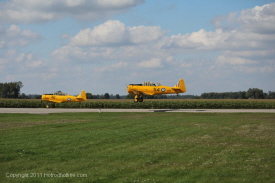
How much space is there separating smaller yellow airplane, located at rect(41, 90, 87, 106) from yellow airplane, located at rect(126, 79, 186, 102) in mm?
13895

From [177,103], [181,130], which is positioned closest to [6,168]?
[181,130]

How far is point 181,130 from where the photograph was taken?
24.7 m

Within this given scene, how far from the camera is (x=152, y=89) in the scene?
55.3 meters

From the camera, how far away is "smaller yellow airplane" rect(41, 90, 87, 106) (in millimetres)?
67500

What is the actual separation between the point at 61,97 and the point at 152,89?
22566 millimetres

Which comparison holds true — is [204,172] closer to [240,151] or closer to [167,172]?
[167,172]

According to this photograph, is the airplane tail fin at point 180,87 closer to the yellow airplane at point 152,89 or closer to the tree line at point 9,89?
the yellow airplane at point 152,89

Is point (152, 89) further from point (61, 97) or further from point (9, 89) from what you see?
point (9, 89)

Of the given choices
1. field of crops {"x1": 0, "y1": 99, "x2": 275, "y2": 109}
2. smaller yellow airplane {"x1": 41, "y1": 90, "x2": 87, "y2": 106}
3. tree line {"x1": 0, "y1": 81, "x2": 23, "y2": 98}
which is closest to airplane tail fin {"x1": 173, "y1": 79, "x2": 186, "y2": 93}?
field of crops {"x1": 0, "y1": 99, "x2": 275, "y2": 109}

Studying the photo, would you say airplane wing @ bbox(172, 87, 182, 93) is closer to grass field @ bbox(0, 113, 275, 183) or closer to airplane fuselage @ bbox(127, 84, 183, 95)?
airplane fuselage @ bbox(127, 84, 183, 95)

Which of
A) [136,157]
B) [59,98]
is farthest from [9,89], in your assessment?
[136,157]

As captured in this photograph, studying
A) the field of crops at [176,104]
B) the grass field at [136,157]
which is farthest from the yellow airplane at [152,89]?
the grass field at [136,157]

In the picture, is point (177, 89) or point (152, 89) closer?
point (177, 89)

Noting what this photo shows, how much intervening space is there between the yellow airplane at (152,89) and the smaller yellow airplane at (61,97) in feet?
45.6
